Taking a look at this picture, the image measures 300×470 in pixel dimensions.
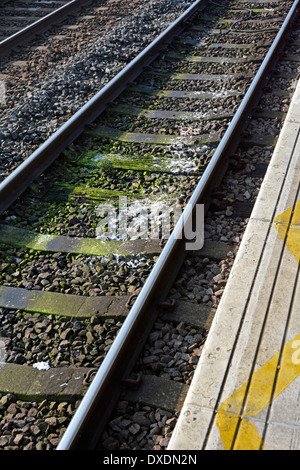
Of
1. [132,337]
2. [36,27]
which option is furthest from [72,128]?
[36,27]

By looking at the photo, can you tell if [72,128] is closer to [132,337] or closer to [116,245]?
[116,245]

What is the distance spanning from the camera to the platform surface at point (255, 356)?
10.0 feet

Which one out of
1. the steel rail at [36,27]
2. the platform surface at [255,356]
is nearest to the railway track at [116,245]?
the platform surface at [255,356]

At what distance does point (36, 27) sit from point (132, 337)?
8.41 m

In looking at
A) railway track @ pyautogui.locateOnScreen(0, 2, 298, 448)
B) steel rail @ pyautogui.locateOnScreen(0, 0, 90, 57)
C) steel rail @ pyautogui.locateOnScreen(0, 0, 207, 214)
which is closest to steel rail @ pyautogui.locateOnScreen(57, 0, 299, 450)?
railway track @ pyautogui.locateOnScreen(0, 2, 298, 448)

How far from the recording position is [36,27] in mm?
10531

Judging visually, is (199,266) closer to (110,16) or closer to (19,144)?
(19,144)

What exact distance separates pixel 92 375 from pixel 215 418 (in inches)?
34.3

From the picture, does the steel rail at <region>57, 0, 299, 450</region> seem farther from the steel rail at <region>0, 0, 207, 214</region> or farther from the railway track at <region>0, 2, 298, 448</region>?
the steel rail at <region>0, 0, 207, 214</region>

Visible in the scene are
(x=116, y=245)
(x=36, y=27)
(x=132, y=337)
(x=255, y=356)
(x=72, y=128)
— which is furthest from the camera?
(x=36, y=27)

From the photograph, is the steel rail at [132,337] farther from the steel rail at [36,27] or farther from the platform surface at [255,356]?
the steel rail at [36,27]

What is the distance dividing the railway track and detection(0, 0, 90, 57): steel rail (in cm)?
294

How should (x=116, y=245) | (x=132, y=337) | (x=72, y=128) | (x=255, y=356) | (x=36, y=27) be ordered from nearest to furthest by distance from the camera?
(x=255, y=356), (x=132, y=337), (x=116, y=245), (x=72, y=128), (x=36, y=27)

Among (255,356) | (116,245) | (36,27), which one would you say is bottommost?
(116,245)
